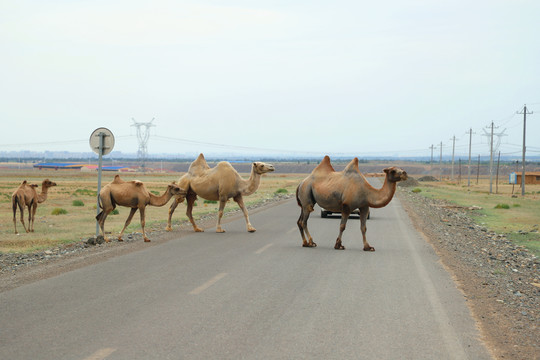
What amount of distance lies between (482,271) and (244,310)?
7.05 m

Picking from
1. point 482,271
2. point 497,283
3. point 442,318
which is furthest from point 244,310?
point 482,271

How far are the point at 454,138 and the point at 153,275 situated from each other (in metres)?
127

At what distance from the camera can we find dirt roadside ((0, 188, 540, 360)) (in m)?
7.79

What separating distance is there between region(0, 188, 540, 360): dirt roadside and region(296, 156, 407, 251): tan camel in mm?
2070

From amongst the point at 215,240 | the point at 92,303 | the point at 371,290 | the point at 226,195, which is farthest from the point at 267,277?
the point at 226,195

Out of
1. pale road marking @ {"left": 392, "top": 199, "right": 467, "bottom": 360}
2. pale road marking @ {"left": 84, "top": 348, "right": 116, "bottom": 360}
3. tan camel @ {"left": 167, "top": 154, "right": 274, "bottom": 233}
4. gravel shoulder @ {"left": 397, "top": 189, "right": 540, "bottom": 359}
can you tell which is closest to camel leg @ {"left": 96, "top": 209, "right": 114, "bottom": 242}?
tan camel @ {"left": 167, "top": 154, "right": 274, "bottom": 233}

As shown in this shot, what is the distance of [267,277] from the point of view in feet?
36.4

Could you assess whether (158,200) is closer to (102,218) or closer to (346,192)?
(102,218)

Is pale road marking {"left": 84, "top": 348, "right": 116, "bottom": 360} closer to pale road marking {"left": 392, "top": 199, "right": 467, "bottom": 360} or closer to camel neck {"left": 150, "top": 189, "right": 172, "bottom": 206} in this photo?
pale road marking {"left": 392, "top": 199, "right": 467, "bottom": 360}

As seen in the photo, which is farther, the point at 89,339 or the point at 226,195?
the point at 226,195

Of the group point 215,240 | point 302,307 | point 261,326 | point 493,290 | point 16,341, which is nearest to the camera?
point 16,341

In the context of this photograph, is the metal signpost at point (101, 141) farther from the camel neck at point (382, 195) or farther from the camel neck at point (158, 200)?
the camel neck at point (382, 195)

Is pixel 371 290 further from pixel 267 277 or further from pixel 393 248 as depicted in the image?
pixel 393 248

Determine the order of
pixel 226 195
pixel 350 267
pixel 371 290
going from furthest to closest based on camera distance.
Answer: pixel 226 195 → pixel 350 267 → pixel 371 290
